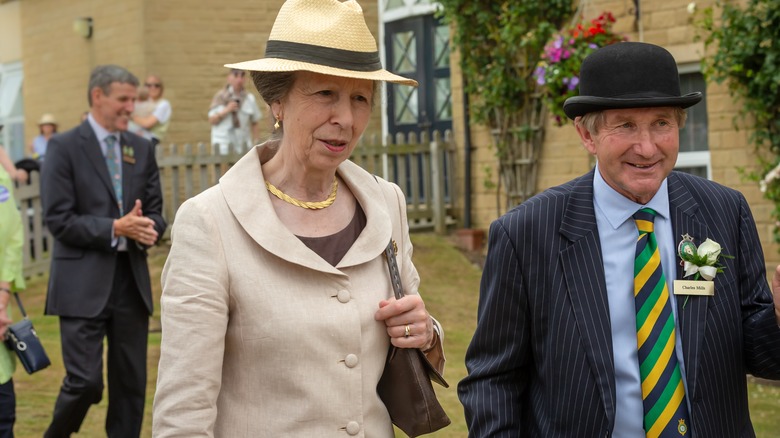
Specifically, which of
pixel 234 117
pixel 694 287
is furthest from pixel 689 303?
pixel 234 117

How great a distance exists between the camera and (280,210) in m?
3.73

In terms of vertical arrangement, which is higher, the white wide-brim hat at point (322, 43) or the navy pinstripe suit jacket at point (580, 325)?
the white wide-brim hat at point (322, 43)

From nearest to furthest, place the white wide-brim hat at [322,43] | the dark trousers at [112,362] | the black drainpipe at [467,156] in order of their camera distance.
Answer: the white wide-brim hat at [322,43] < the dark trousers at [112,362] < the black drainpipe at [467,156]

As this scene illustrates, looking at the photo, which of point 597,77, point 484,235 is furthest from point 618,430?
point 484,235

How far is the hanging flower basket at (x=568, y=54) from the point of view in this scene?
12734 millimetres

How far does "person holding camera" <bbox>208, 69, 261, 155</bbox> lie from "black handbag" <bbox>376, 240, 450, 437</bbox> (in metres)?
11.9

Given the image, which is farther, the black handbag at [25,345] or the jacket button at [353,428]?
the black handbag at [25,345]

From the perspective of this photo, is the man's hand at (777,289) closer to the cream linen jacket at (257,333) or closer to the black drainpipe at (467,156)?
the cream linen jacket at (257,333)

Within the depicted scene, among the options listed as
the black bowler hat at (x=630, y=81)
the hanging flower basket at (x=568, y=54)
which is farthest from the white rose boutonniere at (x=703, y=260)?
the hanging flower basket at (x=568, y=54)

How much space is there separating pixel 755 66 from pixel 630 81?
8064 millimetres

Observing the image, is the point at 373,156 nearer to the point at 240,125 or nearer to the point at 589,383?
the point at 240,125

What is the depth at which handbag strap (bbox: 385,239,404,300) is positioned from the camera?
146 inches

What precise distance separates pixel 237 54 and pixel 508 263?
15.9 meters

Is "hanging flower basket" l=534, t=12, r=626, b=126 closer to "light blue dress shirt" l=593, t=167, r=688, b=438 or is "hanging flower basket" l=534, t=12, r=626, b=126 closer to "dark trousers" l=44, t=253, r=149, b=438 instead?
"dark trousers" l=44, t=253, r=149, b=438
